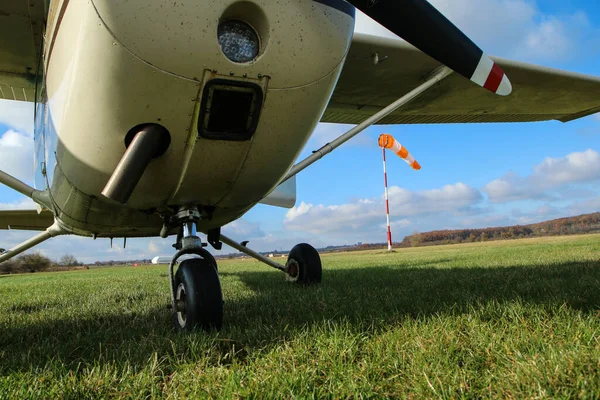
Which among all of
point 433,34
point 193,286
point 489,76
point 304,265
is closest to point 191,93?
point 193,286

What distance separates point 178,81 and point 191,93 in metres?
0.10

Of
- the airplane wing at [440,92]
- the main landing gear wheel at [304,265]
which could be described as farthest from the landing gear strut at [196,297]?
the airplane wing at [440,92]

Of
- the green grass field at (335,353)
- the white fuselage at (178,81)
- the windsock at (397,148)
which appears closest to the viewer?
the green grass field at (335,353)

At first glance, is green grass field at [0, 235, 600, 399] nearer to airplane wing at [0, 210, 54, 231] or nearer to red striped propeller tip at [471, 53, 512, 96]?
red striped propeller tip at [471, 53, 512, 96]

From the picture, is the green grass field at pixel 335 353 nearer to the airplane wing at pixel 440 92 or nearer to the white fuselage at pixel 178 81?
the white fuselage at pixel 178 81

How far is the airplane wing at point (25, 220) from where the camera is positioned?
699 cm

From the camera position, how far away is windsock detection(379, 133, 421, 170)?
22961mm

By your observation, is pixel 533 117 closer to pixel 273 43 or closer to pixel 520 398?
pixel 273 43

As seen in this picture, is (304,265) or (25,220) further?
(25,220)

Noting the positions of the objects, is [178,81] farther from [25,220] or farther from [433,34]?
[25,220]

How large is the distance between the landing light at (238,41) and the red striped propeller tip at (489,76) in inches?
54.6

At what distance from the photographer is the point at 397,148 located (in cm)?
2480

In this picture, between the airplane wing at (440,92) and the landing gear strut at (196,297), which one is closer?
the landing gear strut at (196,297)

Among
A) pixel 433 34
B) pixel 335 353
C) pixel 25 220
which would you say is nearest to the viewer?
pixel 335 353
